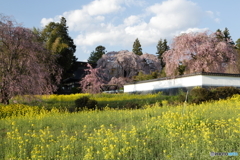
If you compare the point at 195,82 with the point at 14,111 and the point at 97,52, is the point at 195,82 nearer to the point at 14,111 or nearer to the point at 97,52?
the point at 14,111

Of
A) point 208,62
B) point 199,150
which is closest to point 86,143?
point 199,150

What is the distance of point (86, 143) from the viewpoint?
19.9 feet

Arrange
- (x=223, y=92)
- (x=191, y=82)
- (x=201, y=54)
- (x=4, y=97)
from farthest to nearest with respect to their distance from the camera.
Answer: (x=201, y=54)
(x=191, y=82)
(x=223, y=92)
(x=4, y=97)

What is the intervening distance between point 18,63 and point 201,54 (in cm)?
1574

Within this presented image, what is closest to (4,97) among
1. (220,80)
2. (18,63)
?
(18,63)

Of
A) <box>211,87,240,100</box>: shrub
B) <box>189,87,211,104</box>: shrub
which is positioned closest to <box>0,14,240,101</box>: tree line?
<box>211,87,240,100</box>: shrub

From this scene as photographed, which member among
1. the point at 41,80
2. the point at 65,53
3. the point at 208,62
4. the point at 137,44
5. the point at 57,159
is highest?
the point at 137,44

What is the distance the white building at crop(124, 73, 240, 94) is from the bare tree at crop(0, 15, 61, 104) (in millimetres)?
12054

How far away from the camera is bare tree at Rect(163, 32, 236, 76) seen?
22641 mm

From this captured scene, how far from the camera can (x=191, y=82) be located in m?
21.0

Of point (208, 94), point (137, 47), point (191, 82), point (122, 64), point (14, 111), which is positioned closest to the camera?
point (14, 111)

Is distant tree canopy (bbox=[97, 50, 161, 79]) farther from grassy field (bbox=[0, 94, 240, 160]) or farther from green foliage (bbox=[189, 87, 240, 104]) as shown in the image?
grassy field (bbox=[0, 94, 240, 160])

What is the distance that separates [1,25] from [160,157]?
461 inches

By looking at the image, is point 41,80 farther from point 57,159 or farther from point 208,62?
point 208,62
